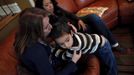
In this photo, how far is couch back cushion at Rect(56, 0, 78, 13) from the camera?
2.48 metres

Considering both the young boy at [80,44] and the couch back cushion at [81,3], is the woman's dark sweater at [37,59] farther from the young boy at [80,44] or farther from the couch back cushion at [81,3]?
the couch back cushion at [81,3]

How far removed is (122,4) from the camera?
2439 millimetres

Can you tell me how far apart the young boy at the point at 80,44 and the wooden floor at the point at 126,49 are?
0.37 metres

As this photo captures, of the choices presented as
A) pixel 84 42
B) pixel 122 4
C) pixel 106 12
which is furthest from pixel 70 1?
pixel 84 42

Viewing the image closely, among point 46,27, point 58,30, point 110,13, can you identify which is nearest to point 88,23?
point 110,13

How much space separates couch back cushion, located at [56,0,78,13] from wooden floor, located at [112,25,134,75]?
638 mm

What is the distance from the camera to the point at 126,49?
7.45ft

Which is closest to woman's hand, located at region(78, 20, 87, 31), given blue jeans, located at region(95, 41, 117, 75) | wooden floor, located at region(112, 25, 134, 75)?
blue jeans, located at region(95, 41, 117, 75)

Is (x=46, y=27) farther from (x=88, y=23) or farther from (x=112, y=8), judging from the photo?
(x=112, y=8)

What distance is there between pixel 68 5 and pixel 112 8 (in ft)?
1.87

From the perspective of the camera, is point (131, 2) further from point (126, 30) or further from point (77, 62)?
point (77, 62)

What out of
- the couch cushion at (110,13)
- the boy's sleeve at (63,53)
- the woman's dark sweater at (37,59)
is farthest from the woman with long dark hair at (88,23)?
the woman's dark sweater at (37,59)

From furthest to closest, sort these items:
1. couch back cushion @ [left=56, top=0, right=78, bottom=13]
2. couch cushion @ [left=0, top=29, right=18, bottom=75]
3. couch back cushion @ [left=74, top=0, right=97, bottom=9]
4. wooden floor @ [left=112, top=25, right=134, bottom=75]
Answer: couch back cushion @ [left=74, top=0, right=97, bottom=9] < couch back cushion @ [left=56, top=0, right=78, bottom=13] < wooden floor @ [left=112, top=25, right=134, bottom=75] < couch cushion @ [left=0, top=29, right=18, bottom=75]

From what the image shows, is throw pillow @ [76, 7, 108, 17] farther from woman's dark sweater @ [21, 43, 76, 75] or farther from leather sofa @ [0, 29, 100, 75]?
woman's dark sweater @ [21, 43, 76, 75]
